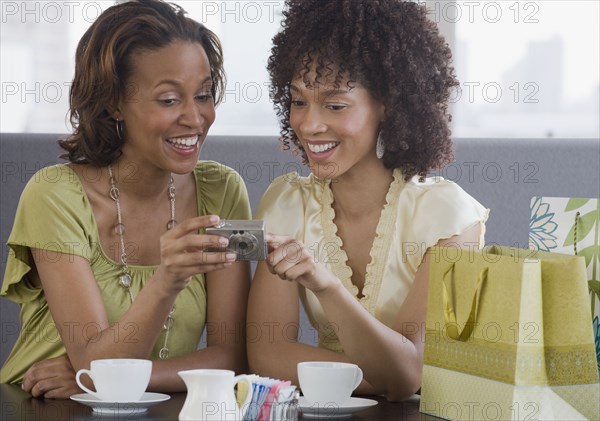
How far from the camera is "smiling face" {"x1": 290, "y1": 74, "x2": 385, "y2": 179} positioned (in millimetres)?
1541

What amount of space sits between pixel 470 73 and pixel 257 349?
140cm

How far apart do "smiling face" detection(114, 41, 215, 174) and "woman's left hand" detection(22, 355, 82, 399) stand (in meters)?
0.38

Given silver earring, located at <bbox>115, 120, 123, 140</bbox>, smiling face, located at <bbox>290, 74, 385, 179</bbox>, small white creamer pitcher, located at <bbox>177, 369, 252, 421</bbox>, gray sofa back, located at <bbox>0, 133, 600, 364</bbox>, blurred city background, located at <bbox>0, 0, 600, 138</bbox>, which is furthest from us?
blurred city background, located at <bbox>0, 0, 600, 138</bbox>

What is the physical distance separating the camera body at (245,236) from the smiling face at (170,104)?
38 cm

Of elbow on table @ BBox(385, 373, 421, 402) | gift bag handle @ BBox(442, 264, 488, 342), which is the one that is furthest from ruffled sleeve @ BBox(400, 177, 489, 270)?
gift bag handle @ BBox(442, 264, 488, 342)

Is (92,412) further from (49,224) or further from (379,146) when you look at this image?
(379,146)

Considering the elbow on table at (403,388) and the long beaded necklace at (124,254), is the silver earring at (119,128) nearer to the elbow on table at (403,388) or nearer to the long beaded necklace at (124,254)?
the long beaded necklace at (124,254)

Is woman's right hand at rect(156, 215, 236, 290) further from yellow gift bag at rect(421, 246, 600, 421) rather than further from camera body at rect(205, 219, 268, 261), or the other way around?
yellow gift bag at rect(421, 246, 600, 421)

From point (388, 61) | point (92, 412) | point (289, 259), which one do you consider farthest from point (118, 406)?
point (388, 61)

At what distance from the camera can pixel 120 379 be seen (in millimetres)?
1183

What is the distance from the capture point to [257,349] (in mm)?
1531

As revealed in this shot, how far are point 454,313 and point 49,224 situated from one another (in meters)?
0.71

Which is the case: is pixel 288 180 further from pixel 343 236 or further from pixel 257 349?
pixel 257 349

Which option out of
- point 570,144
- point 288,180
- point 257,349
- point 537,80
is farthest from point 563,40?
point 257,349
